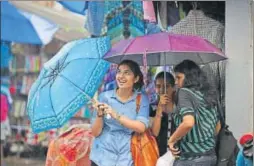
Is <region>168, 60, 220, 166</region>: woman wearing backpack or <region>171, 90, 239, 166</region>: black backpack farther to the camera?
<region>171, 90, 239, 166</region>: black backpack

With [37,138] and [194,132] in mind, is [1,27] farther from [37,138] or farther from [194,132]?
[194,132]

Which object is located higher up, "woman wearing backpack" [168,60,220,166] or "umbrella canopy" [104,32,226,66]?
"umbrella canopy" [104,32,226,66]

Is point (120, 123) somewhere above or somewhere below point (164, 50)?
below

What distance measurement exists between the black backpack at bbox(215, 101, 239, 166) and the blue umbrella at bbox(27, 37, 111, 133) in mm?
1187

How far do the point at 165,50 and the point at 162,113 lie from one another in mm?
570

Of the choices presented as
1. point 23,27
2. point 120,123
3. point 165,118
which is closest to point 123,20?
point 165,118

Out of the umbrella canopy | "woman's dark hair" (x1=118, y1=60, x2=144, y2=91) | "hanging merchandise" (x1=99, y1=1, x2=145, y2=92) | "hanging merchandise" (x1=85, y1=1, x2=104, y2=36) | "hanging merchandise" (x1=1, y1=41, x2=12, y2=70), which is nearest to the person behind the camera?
"woman's dark hair" (x1=118, y1=60, x2=144, y2=91)

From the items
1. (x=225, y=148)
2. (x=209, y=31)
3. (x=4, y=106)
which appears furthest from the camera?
(x=4, y=106)

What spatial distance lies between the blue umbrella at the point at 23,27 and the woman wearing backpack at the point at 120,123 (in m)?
5.20

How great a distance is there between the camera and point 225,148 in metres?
4.63

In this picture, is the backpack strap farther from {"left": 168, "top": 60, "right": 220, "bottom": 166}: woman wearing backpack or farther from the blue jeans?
the blue jeans

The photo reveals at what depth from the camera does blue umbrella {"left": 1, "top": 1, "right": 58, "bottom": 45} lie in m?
9.68

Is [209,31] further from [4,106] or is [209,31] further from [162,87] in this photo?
[4,106]

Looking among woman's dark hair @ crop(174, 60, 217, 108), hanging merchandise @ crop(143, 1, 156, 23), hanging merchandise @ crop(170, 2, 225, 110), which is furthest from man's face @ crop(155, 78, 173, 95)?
hanging merchandise @ crop(143, 1, 156, 23)
